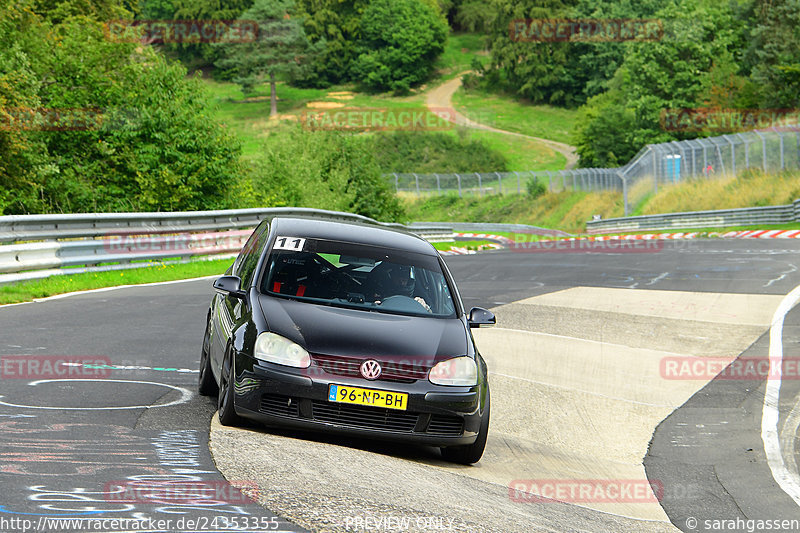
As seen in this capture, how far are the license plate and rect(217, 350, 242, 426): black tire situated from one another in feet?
2.38

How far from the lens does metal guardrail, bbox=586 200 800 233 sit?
141 feet

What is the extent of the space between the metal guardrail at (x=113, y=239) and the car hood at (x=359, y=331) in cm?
678

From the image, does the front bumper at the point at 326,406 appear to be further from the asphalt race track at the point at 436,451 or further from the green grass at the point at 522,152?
the green grass at the point at 522,152

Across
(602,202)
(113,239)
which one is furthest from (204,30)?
A: (113,239)

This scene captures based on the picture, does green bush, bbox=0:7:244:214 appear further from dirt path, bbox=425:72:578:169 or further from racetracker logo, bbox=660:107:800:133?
dirt path, bbox=425:72:578:169

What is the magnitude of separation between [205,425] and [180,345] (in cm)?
423

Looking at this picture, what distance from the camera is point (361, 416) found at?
689 cm

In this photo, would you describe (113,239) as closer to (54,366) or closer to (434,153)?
(54,366)

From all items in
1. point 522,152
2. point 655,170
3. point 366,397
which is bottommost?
point 522,152

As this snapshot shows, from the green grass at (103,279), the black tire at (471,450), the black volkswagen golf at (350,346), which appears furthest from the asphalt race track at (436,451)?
the green grass at (103,279)

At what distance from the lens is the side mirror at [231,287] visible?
7711 millimetres

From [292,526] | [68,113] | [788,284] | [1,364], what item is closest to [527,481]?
[292,526]

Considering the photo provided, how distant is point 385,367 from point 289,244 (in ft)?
5.75

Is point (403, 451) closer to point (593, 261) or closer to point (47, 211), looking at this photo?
point (593, 261)
